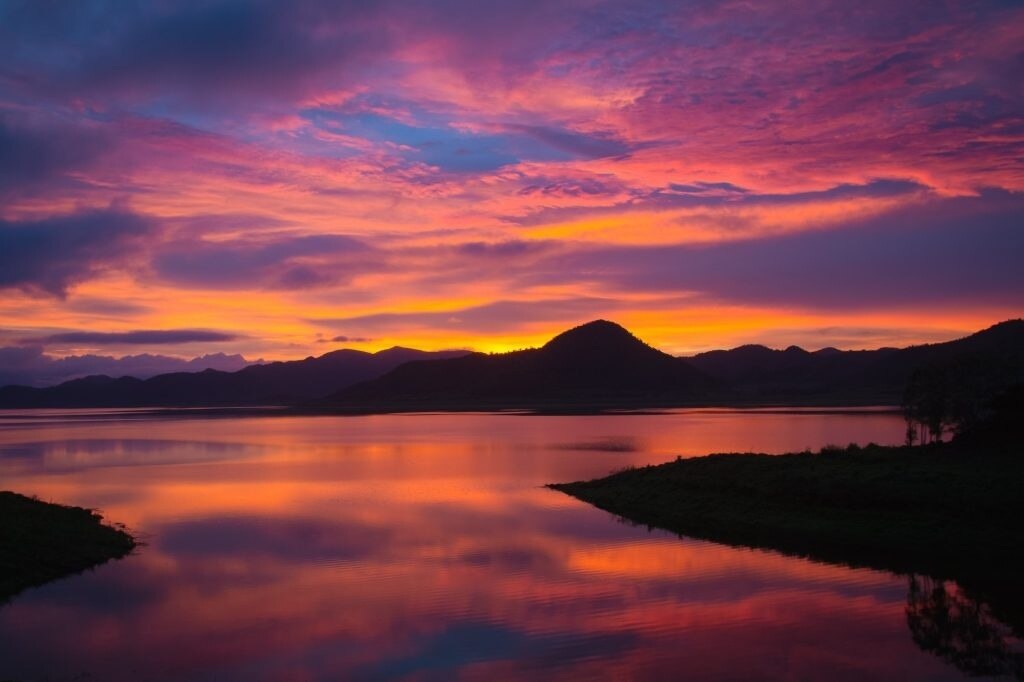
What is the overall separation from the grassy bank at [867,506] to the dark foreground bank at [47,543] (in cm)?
1849

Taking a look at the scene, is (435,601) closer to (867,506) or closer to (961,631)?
(961,631)

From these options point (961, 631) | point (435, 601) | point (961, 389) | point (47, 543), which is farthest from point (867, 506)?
point (47, 543)

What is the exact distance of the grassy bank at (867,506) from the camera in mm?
23891

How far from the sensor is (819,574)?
22.8m

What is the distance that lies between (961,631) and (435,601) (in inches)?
450

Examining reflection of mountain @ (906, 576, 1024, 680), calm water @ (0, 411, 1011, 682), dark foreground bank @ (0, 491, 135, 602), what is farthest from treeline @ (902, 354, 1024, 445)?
dark foreground bank @ (0, 491, 135, 602)

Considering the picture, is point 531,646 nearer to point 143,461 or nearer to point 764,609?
point 764,609

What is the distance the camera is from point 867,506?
92.4ft

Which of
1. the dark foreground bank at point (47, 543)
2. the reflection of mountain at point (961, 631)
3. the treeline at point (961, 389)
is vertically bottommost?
the reflection of mountain at point (961, 631)

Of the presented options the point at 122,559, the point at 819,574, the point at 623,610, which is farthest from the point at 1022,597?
the point at 122,559

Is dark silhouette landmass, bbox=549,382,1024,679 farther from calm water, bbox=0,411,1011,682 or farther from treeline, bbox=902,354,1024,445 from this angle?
calm water, bbox=0,411,1011,682

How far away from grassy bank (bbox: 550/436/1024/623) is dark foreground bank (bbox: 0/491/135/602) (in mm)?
18494

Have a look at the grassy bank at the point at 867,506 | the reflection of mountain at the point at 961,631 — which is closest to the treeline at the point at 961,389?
the grassy bank at the point at 867,506

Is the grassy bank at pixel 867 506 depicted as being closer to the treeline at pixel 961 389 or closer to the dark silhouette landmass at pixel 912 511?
the dark silhouette landmass at pixel 912 511
